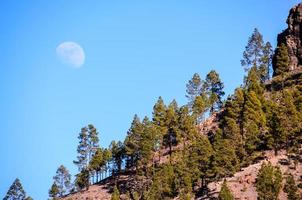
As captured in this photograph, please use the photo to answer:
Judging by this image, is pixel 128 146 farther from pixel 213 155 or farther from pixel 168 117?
pixel 213 155

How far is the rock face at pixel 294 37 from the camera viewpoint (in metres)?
141

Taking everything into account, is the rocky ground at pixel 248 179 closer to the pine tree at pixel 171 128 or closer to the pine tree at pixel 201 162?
the pine tree at pixel 201 162

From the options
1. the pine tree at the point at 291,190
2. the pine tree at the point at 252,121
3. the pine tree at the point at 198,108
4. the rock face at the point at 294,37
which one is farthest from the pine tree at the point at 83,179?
the rock face at the point at 294,37

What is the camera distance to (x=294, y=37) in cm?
14450

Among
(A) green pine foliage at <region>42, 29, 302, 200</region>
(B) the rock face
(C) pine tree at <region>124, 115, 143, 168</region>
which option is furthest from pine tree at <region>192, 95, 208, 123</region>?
(B) the rock face

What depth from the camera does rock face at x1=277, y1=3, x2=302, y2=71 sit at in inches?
5536

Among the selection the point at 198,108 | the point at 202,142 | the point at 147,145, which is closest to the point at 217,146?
the point at 202,142

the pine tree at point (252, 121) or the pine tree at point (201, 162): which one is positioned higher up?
the pine tree at point (252, 121)

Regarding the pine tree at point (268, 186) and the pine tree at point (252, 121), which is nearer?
the pine tree at point (268, 186)

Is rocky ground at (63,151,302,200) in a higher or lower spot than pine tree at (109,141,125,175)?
lower

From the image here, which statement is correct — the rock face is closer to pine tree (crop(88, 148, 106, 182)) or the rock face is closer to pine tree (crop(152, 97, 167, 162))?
pine tree (crop(152, 97, 167, 162))

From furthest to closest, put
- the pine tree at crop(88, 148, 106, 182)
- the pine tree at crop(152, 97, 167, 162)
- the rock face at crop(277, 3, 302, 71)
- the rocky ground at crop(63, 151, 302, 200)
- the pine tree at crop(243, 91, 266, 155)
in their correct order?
the rock face at crop(277, 3, 302, 71), the pine tree at crop(88, 148, 106, 182), the pine tree at crop(152, 97, 167, 162), the pine tree at crop(243, 91, 266, 155), the rocky ground at crop(63, 151, 302, 200)

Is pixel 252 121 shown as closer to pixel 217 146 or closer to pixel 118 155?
pixel 217 146

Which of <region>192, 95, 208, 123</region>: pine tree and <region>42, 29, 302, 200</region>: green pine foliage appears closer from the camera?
<region>42, 29, 302, 200</region>: green pine foliage
